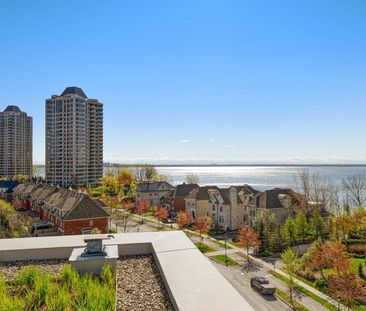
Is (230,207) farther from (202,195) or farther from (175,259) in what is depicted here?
(175,259)

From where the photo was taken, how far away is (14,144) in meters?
139

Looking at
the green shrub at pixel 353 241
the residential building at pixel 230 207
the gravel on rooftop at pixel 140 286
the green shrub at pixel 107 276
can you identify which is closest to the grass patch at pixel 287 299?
the gravel on rooftop at pixel 140 286

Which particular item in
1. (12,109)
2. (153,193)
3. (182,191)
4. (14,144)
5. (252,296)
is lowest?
(252,296)

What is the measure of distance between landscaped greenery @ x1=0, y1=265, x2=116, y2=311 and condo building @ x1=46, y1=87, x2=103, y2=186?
382 feet

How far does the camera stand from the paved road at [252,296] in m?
24.9

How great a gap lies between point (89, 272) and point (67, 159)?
120 meters

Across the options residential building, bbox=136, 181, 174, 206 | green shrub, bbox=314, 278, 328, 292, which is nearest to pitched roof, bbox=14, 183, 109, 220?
green shrub, bbox=314, 278, 328, 292

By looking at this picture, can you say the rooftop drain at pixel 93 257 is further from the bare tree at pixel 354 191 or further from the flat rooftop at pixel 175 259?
the bare tree at pixel 354 191

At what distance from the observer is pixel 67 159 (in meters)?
120

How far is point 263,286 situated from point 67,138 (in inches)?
4210

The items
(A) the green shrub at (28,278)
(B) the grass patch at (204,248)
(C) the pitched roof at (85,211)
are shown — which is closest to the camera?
(A) the green shrub at (28,278)

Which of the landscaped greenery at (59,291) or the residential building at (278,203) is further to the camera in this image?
the residential building at (278,203)

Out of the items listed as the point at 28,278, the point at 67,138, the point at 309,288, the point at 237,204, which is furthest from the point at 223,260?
the point at 67,138

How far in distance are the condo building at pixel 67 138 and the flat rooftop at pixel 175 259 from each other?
375ft
